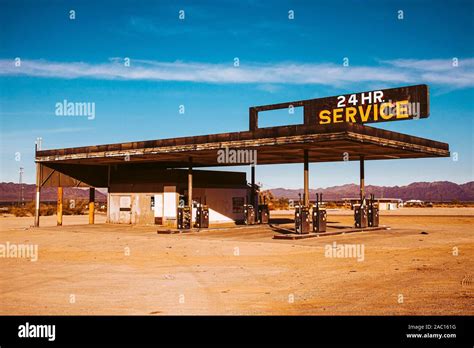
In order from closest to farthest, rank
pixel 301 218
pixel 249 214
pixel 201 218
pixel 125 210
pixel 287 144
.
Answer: pixel 287 144
pixel 301 218
pixel 201 218
pixel 249 214
pixel 125 210

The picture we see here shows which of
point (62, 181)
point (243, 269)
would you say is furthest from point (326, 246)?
point (62, 181)

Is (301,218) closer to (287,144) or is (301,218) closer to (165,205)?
(287,144)

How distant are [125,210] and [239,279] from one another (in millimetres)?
23938

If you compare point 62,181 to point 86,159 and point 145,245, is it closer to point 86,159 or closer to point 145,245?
point 86,159

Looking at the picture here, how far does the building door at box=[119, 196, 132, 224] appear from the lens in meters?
34.8

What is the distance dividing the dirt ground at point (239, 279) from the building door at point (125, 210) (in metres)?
13.4

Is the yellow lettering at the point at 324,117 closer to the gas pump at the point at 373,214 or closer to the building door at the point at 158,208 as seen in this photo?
the gas pump at the point at 373,214

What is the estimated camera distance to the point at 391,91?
74.4ft

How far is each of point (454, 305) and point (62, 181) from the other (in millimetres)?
30214

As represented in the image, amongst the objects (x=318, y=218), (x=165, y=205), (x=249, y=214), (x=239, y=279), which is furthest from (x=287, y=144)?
(x=165, y=205)

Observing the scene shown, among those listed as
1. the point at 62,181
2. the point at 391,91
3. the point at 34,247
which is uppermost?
the point at 391,91

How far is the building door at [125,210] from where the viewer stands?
3475cm

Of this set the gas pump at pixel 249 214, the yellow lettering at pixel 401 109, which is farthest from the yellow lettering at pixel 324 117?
the gas pump at pixel 249 214

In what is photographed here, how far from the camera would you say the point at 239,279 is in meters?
12.4
